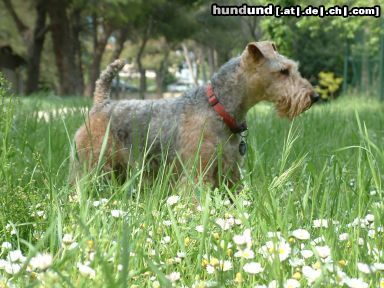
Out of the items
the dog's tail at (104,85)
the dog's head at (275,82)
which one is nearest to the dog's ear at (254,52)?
the dog's head at (275,82)

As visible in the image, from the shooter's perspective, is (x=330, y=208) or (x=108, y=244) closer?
(x=108, y=244)

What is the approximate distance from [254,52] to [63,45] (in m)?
19.4

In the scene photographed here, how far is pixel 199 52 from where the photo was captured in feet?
177

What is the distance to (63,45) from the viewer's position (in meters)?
22.0

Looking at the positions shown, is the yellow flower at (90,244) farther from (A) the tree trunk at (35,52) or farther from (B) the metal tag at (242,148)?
(A) the tree trunk at (35,52)

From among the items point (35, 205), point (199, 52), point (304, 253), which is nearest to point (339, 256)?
point (304, 253)

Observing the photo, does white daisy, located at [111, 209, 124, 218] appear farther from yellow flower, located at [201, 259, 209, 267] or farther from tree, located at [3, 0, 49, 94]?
tree, located at [3, 0, 49, 94]

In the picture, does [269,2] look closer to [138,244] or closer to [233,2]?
[233,2]

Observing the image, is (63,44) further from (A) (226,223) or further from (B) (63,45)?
(A) (226,223)

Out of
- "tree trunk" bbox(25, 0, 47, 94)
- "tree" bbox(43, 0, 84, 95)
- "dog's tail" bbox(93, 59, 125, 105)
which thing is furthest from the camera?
"tree trunk" bbox(25, 0, 47, 94)

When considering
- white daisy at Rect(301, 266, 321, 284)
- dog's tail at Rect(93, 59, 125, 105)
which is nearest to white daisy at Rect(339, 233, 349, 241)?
white daisy at Rect(301, 266, 321, 284)

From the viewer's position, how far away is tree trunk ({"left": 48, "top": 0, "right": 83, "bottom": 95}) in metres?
21.6

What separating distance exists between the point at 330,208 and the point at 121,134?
2.22 m

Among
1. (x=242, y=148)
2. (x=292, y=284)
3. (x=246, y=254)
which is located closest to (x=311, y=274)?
(x=292, y=284)
